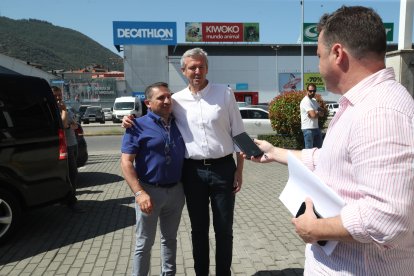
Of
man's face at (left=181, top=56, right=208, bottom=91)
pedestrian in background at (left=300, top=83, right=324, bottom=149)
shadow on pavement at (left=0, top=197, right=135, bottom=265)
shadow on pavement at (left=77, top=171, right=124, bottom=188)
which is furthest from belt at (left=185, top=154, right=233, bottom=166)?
pedestrian in background at (left=300, top=83, right=324, bottom=149)

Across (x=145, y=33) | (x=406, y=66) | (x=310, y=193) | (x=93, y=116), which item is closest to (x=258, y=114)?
(x=406, y=66)

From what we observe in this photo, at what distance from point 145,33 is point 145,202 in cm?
4634

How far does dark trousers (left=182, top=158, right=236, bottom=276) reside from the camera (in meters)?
2.88

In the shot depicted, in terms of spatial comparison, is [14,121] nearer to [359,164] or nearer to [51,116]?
[51,116]

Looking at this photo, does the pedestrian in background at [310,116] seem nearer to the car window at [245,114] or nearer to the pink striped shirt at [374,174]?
the pink striped shirt at [374,174]

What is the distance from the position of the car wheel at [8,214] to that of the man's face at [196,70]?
2658 mm

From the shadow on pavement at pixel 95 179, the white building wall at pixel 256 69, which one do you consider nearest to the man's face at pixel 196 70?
the shadow on pavement at pixel 95 179

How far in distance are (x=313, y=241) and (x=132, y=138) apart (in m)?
1.76

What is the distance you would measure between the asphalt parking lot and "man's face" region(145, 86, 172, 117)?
1.60 meters

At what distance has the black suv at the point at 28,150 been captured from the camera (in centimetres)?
412

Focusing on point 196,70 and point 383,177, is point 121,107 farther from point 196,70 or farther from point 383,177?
point 383,177

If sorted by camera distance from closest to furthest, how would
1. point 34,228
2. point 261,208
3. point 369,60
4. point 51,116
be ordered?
point 369,60
point 51,116
point 34,228
point 261,208

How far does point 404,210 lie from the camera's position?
115 cm

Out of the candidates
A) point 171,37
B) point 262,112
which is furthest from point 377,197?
point 171,37
